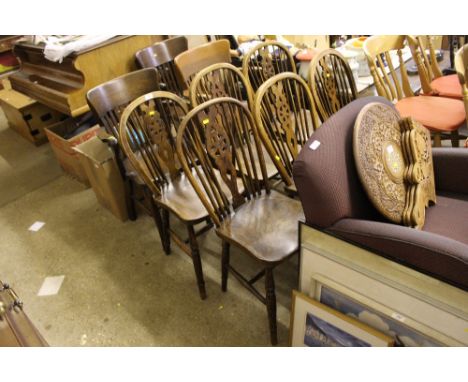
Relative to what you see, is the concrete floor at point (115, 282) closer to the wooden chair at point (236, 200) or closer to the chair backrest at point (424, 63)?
the wooden chair at point (236, 200)

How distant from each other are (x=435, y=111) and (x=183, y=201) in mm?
1483

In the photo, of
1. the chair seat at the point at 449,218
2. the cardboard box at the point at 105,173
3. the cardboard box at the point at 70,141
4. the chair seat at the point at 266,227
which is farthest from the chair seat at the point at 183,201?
the cardboard box at the point at 70,141

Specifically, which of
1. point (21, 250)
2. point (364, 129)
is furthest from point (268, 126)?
point (21, 250)

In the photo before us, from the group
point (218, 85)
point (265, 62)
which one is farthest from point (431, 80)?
point (218, 85)

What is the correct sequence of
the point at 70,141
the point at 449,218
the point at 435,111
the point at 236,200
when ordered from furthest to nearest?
the point at 70,141
the point at 435,111
the point at 236,200
the point at 449,218

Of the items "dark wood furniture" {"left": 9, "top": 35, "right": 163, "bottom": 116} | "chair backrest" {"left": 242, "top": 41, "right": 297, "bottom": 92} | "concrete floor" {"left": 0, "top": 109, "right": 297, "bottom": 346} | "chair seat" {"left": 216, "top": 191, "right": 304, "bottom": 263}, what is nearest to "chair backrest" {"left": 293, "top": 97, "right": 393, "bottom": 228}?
"chair seat" {"left": 216, "top": 191, "right": 304, "bottom": 263}

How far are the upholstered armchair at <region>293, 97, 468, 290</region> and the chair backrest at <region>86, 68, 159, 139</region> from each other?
1.01 m

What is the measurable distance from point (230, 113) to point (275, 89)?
0.24m

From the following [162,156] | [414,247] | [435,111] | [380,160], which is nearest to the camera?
[414,247]

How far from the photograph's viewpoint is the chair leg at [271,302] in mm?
1305

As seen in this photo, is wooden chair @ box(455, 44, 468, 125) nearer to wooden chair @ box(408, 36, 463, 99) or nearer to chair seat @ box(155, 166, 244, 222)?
wooden chair @ box(408, 36, 463, 99)

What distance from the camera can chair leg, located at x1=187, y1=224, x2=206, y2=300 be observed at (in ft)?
5.06

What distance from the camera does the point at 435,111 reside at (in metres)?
1.96

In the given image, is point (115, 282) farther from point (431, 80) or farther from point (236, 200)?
point (431, 80)
